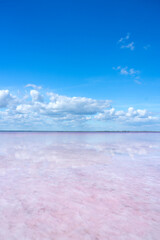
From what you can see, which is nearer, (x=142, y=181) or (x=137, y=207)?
(x=137, y=207)

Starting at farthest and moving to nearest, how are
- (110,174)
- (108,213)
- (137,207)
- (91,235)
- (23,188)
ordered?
1. (110,174)
2. (23,188)
3. (137,207)
4. (108,213)
5. (91,235)

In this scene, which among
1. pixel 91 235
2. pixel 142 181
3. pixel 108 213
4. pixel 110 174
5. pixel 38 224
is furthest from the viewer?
pixel 110 174

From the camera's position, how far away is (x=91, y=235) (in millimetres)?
2893

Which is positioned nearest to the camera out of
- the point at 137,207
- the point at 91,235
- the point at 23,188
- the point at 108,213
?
the point at 91,235

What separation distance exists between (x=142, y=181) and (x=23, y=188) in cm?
408

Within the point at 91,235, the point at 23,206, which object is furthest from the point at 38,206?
the point at 91,235

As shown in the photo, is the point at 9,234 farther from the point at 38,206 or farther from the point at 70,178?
the point at 70,178

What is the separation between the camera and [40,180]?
5.93 m

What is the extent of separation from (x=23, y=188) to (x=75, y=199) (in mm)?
1811

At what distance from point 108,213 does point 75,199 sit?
1.04 meters

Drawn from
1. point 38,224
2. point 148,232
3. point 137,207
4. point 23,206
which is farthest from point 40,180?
point 148,232

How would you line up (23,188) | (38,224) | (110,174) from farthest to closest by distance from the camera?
1. (110,174)
2. (23,188)
3. (38,224)

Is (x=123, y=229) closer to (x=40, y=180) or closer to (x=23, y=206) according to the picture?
(x=23, y=206)

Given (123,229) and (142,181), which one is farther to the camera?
(142,181)
